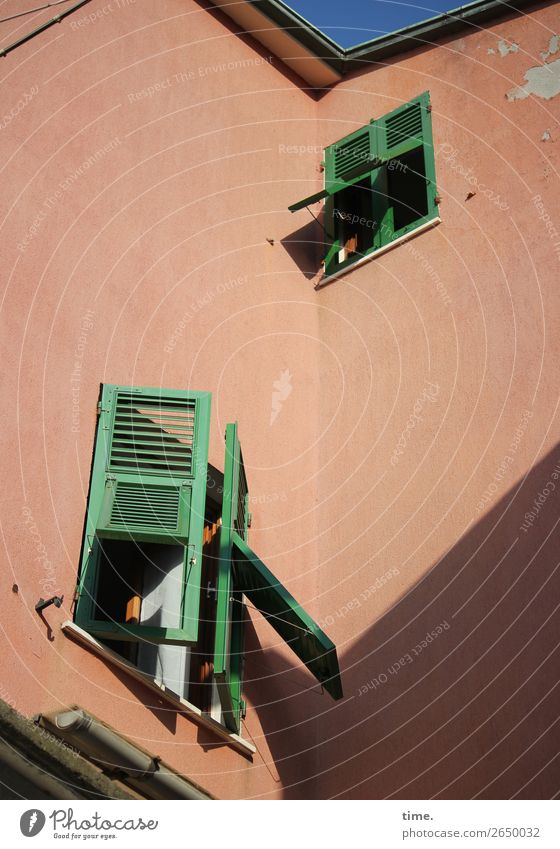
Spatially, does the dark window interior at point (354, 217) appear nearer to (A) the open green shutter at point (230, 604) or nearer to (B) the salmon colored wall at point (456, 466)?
(B) the salmon colored wall at point (456, 466)

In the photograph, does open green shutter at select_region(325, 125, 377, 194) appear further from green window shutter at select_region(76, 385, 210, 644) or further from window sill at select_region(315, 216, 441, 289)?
green window shutter at select_region(76, 385, 210, 644)

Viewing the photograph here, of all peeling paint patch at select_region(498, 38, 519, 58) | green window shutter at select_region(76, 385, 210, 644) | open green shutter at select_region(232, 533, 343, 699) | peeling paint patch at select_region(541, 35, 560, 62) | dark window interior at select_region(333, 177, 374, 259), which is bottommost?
open green shutter at select_region(232, 533, 343, 699)

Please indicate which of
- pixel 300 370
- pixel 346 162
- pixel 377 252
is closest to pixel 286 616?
pixel 300 370

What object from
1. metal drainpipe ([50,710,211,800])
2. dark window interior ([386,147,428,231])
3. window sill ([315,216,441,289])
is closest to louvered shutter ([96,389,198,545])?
metal drainpipe ([50,710,211,800])

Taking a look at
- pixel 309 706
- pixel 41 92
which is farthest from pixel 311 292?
pixel 309 706

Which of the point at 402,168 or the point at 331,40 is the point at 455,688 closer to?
the point at 402,168
